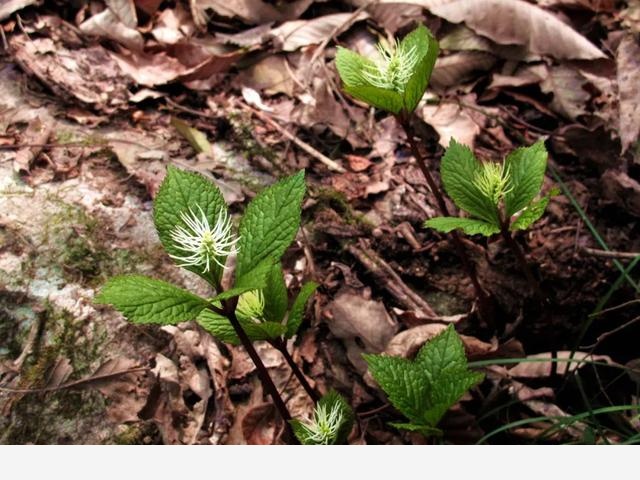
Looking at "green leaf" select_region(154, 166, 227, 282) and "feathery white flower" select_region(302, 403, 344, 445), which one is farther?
"feathery white flower" select_region(302, 403, 344, 445)

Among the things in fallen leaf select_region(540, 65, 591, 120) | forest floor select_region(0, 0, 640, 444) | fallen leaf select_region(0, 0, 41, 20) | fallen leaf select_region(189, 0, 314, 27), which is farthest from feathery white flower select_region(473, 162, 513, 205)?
fallen leaf select_region(0, 0, 41, 20)

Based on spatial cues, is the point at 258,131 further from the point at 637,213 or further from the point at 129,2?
the point at 637,213

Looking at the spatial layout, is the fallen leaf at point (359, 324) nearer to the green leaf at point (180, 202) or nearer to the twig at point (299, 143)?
the twig at point (299, 143)

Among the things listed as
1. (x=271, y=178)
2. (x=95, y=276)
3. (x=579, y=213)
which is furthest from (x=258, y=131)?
(x=579, y=213)

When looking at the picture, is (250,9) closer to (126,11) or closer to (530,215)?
(126,11)

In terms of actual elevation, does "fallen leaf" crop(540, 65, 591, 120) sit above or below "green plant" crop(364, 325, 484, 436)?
above

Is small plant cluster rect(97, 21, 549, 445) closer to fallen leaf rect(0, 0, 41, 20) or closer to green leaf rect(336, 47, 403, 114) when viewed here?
green leaf rect(336, 47, 403, 114)
